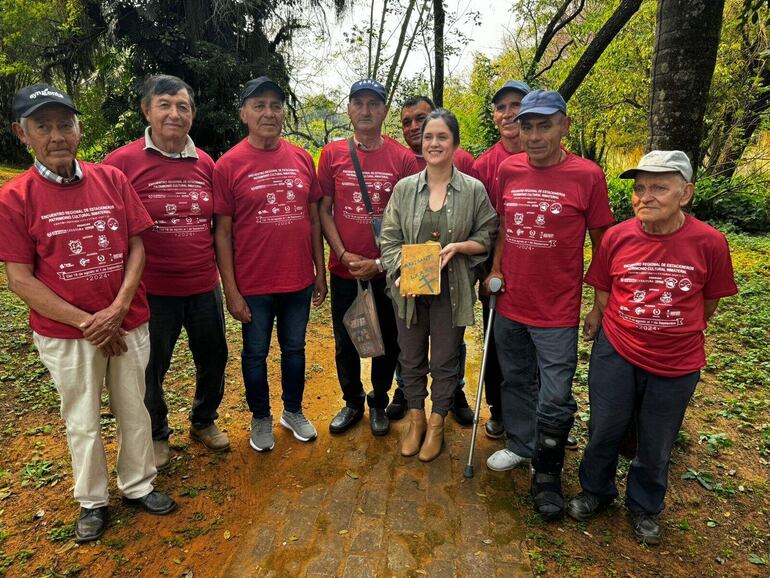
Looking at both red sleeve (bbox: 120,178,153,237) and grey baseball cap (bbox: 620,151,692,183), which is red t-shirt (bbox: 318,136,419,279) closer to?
red sleeve (bbox: 120,178,153,237)

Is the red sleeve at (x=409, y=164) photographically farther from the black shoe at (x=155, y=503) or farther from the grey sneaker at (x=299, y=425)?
the black shoe at (x=155, y=503)

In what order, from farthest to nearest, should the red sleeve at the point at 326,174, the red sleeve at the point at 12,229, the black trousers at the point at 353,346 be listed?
1. the black trousers at the point at 353,346
2. the red sleeve at the point at 326,174
3. the red sleeve at the point at 12,229

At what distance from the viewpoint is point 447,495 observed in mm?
3037

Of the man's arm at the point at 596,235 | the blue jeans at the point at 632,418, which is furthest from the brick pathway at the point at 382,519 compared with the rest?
the man's arm at the point at 596,235

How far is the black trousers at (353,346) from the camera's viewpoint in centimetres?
359

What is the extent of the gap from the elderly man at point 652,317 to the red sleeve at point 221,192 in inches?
89.6

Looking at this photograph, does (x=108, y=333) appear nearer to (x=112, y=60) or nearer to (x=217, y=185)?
(x=217, y=185)

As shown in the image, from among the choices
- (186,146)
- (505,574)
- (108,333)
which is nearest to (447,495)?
(505,574)

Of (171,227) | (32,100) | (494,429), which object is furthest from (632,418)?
(32,100)

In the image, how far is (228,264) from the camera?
3232mm

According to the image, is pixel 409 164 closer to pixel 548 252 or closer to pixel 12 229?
pixel 548 252

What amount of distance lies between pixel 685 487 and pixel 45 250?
396cm

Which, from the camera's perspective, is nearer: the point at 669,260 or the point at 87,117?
the point at 669,260

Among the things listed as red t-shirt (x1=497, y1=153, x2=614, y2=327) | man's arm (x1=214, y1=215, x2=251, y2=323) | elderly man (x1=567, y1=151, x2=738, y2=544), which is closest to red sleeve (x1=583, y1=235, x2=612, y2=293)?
elderly man (x1=567, y1=151, x2=738, y2=544)
